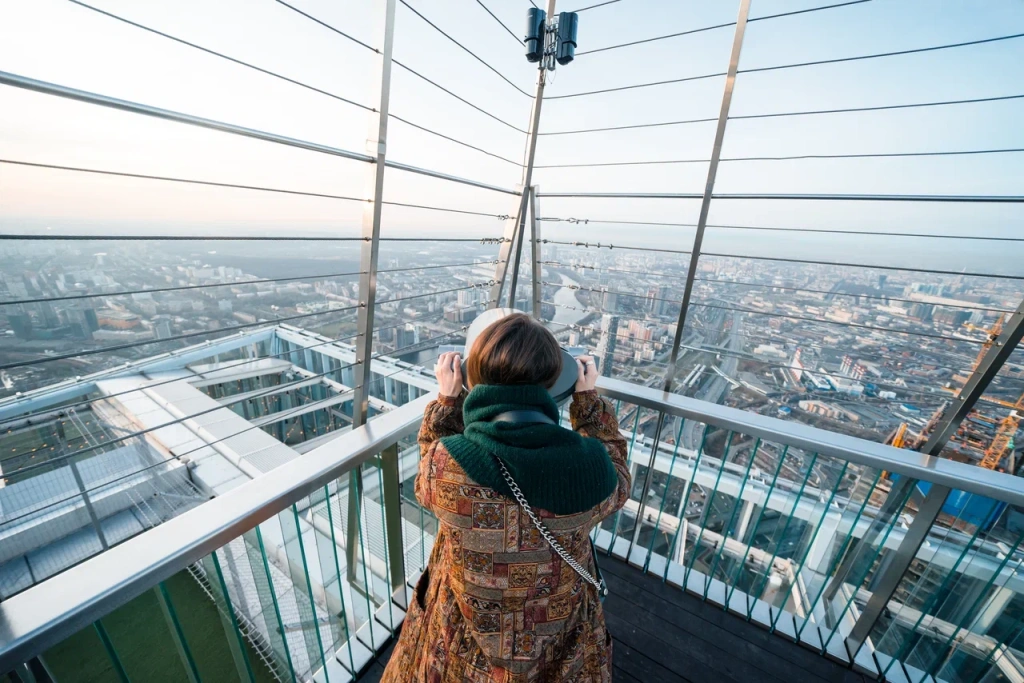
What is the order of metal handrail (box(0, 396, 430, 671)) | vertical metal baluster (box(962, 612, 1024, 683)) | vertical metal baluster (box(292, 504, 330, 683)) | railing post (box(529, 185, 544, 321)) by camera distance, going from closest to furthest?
metal handrail (box(0, 396, 430, 671))
vertical metal baluster (box(292, 504, 330, 683))
vertical metal baluster (box(962, 612, 1024, 683))
railing post (box(529, 185, 544, 321))

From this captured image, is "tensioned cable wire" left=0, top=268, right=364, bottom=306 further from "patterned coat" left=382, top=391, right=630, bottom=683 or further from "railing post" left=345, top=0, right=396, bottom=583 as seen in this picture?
"patterned coat" left=382, top=391, right=630, bottom=683

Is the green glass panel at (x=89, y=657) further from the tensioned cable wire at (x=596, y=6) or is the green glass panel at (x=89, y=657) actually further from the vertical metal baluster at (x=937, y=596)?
the tensioned cable wire at (x=596, y=6)

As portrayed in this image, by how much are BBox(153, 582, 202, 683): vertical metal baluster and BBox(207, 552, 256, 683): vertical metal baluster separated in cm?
8

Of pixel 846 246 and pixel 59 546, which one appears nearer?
pixel 846 246

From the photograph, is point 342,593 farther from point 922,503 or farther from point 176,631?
point 922,503

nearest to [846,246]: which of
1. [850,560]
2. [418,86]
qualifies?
[850,560]

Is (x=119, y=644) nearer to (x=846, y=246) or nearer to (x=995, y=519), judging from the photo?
(x=995, y=519)

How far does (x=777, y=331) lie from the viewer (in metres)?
2.52

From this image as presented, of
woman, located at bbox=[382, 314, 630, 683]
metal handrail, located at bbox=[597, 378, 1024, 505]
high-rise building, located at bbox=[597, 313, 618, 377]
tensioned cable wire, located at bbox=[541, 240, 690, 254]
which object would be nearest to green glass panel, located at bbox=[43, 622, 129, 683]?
woman, located at bbox=[382, 314, 630, 683]

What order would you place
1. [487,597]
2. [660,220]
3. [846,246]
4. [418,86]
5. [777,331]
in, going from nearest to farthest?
[487,597] → [418,86] → [846,246] → [660,220] → [777,331]

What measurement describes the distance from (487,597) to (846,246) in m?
1.91

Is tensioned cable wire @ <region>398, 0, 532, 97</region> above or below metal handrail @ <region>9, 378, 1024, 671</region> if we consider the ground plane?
above

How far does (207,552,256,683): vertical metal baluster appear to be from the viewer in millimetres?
891

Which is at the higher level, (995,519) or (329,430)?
(995,519)
